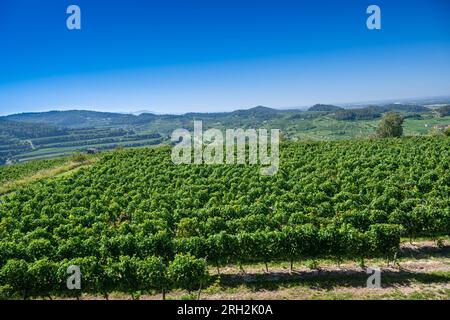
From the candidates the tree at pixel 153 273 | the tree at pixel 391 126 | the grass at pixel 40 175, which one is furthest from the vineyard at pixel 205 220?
the tree at pixel 391 126

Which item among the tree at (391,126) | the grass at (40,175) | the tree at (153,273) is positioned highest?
the tree at (391,126)

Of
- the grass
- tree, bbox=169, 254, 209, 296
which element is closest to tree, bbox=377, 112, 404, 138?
the grass

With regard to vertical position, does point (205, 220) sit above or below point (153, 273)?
above

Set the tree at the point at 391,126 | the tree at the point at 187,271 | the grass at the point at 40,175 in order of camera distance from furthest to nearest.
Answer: the tree at the point at 391,126
the grass at the point at 40,175
the tree at the point at 187,271

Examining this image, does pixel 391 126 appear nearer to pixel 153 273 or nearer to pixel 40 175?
pixel 40 175

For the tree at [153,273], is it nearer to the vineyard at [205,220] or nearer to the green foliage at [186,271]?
the vineyard at [205,220]

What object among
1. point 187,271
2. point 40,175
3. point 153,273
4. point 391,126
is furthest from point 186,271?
point 391,126

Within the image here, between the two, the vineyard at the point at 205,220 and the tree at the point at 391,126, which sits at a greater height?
the tree at the point at 391,126

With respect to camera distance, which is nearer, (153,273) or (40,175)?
(153,273)

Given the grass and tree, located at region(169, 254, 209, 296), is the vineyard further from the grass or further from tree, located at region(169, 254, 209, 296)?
the grass

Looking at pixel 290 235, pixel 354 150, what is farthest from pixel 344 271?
pixel 354 150
